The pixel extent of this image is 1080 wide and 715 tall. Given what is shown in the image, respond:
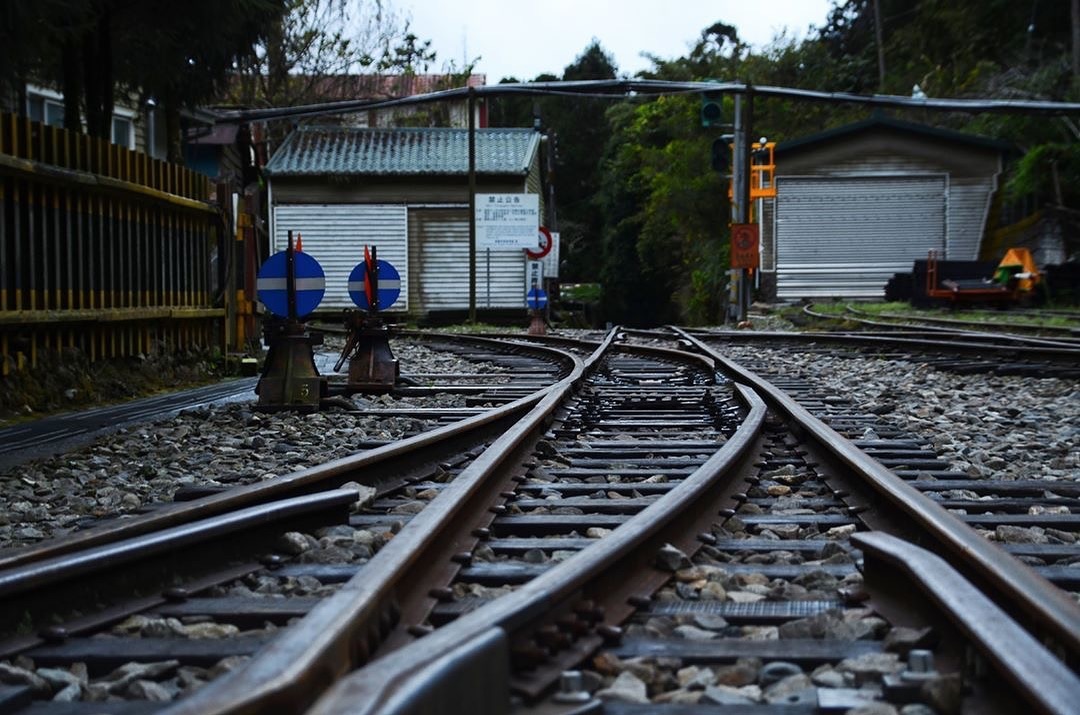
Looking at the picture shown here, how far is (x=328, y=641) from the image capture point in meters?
2.02

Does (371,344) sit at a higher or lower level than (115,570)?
higher

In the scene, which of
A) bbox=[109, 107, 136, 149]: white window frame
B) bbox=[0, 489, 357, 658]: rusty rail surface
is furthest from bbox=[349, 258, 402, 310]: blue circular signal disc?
bbox=[109, 107, 136, 149]: white window frame

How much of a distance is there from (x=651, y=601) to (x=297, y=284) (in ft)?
18.6

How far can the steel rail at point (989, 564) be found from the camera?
2.29 meters

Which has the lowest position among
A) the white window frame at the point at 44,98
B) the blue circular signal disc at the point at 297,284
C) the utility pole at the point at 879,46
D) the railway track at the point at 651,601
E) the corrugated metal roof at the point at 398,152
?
the railway track at the point at 651,601

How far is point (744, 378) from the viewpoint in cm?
873

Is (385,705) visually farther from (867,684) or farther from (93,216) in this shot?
(93,216)

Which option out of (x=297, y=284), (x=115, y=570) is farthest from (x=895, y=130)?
(x=115, y=570)

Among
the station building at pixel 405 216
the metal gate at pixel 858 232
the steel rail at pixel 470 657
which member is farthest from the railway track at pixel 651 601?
the metal gate at pixel 858 232

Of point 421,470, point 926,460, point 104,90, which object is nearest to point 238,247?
point 104,90

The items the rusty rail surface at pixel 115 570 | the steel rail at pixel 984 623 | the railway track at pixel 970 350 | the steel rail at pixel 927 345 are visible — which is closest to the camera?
the steel rail at pixel 984 623

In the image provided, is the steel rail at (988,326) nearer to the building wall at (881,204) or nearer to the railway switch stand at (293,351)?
the railway switch stand at (293,351)

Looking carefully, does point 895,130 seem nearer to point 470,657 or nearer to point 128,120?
point 128,120

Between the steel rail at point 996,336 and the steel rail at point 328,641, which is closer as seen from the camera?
the steel rail at point 328,641
